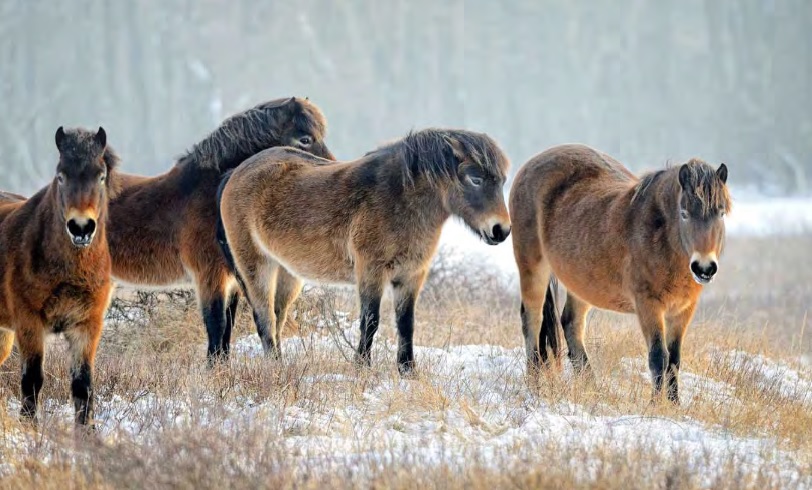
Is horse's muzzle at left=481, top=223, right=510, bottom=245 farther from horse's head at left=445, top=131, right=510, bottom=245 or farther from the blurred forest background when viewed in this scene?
the blurred forest background

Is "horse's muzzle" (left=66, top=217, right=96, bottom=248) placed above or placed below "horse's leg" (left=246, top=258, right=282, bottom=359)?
above

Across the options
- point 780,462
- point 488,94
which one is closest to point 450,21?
point 488,94

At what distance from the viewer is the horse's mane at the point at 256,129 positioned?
8836 mm

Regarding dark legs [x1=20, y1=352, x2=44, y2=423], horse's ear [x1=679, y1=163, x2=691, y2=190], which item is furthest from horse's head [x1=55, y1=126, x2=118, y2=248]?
horse's ear [x1=679, y1=163, x2=691, y2=190]

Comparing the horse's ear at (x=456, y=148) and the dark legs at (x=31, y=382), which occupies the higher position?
the horse's ear at (x=456, y=148)

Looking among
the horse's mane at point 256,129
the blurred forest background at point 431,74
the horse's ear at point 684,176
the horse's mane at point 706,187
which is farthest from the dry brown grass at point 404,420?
the blurred forest background at point 431,74

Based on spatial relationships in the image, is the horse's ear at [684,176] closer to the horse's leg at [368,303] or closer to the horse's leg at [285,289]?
the horse's leg at [368,303]

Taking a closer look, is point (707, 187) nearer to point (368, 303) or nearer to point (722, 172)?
point (722, 172)

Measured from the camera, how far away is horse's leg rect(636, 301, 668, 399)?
647cm

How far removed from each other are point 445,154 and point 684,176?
1.80m

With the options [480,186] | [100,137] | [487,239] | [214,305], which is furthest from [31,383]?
[480,186]

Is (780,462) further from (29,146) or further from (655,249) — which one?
(29,146)

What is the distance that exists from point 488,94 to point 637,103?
51.3ft

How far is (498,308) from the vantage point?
39.3 feet
